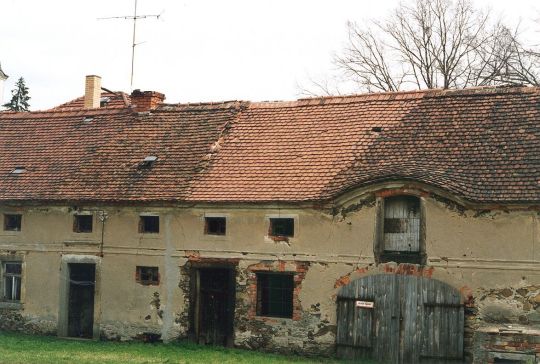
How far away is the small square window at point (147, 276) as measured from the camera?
22.0m

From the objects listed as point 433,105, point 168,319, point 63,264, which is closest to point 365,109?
point 433,105

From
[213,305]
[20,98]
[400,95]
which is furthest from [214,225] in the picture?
[20,98]

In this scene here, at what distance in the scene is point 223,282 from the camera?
21.5 m

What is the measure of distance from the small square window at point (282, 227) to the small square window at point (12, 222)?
27.6 ft

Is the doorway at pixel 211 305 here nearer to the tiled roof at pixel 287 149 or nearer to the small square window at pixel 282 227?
the small square window at pixel 282 227

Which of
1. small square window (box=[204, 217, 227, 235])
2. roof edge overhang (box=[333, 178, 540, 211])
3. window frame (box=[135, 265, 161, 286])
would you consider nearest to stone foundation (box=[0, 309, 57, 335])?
window frame (box=[135, 265, 161, 286])

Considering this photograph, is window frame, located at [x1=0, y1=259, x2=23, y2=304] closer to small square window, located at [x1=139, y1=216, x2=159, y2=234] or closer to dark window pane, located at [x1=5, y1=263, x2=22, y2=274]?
dark window pane, located at [x1=5, y1=263, x2=22, y2=274]

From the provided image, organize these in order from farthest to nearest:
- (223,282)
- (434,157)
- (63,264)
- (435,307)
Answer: (63,264) → (223,282) → (434,157) → (435,307)

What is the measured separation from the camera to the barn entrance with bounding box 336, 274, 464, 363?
18.5 meters

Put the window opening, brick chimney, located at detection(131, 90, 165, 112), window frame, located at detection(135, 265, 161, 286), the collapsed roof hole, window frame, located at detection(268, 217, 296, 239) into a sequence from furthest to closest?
the collapsed roof hole < brick chimney, located at detection(131, 90, 165, 112) < window frame, located at detection(135, 265, 161, 286) < window frame, located at detection(268, 217, 296, 239) < the window opening

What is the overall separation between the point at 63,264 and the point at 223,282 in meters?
5.22

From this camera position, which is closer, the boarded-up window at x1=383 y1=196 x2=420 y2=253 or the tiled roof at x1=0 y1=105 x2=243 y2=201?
the boarded-up window at x1=383 y1=196 x2=420 y2=253

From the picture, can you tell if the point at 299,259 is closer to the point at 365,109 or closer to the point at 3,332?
the point at 365,109

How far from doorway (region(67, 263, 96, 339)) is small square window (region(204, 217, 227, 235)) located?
13.2ft
